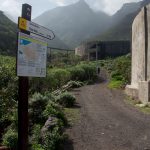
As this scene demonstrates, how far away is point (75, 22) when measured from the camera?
141 meters

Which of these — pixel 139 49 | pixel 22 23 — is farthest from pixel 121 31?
pixel 22 23

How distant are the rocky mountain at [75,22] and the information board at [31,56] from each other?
114 meters

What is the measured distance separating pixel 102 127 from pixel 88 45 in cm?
4891

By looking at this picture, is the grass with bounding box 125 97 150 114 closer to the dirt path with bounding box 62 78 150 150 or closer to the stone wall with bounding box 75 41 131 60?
the dirt path with bounding box 62 78 150 150

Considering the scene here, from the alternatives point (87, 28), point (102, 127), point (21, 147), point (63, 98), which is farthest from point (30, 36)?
point (87, 28)

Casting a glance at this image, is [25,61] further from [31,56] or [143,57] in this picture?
[143,57]

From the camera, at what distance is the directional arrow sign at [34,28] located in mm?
5695

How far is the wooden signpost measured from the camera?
18.5ft

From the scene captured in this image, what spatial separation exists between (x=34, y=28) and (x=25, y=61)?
0.65 metres

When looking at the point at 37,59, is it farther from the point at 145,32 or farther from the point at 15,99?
the point at 145,32

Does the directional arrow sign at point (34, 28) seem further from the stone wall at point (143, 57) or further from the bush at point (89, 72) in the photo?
the bush at point (89, 72)

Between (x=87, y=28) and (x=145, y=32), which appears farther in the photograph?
(x=87, y=28)

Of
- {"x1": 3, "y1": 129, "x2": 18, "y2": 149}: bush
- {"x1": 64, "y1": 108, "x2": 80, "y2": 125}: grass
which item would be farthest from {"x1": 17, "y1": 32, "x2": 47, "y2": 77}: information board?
{"x1": 64, "y1": 108, "x2": 80, "y2": 125}: grass

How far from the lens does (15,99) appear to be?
50.1 feet
